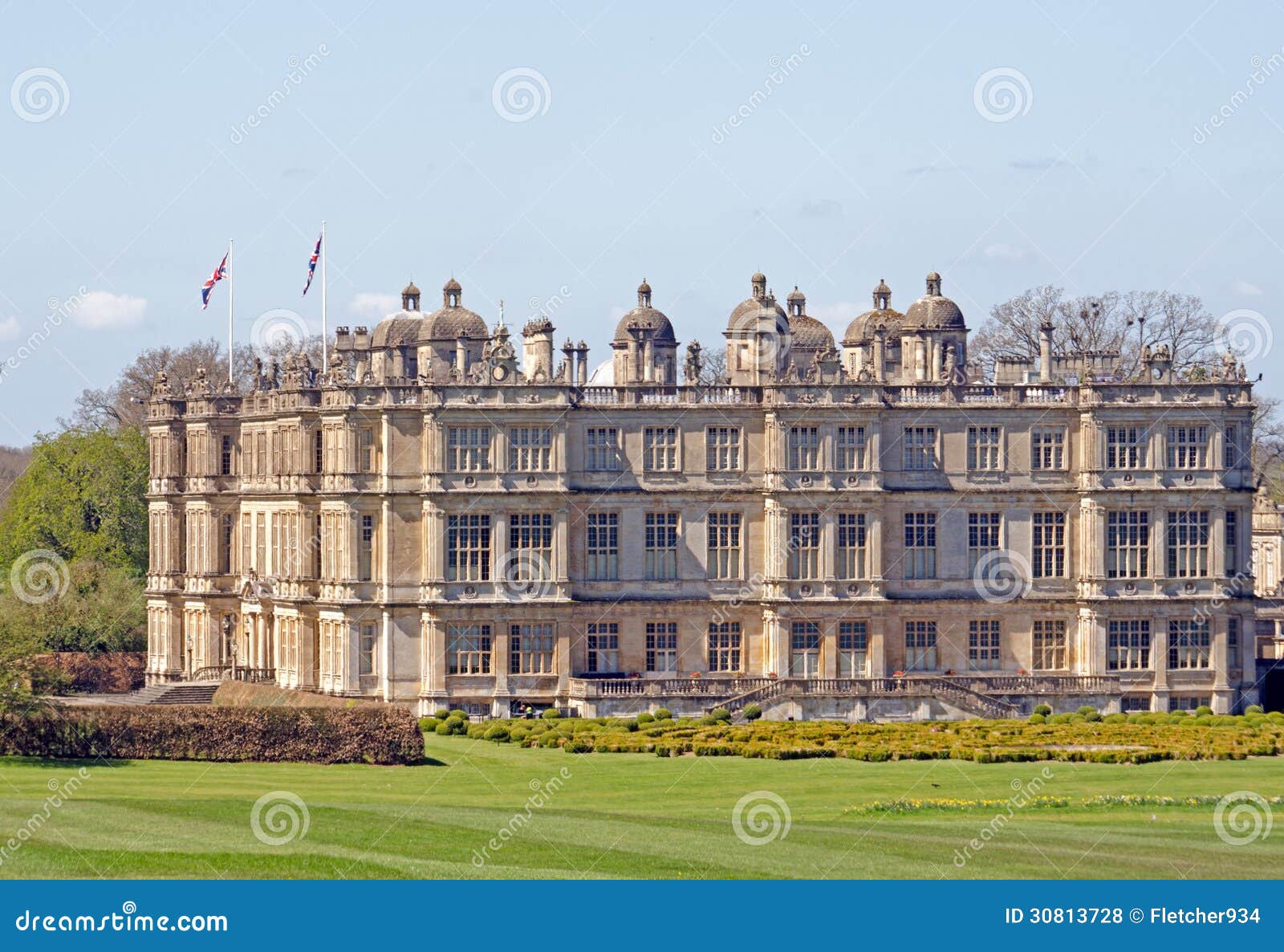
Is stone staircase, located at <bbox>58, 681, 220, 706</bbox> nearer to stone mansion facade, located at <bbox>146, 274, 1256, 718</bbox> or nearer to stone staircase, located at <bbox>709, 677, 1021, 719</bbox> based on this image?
stone mansion facade, located at <bbox>146, 274, 1256, 718</bbox>

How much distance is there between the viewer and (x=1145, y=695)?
80312mm

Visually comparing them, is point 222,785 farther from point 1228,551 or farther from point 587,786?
point 1228,551

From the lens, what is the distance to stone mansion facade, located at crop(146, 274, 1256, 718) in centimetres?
7700

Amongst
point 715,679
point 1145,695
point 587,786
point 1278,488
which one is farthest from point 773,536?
point 1278,488

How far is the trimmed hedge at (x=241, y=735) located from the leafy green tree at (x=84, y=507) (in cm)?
3449

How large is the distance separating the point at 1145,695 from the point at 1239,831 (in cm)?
2920

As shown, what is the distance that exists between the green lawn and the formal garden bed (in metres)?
0.94
